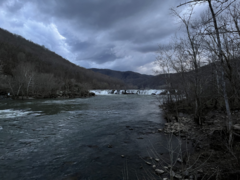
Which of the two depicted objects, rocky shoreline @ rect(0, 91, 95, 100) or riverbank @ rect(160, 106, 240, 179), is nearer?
riverbank @ rect(160, 106, 240, 179)

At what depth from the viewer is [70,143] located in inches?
263

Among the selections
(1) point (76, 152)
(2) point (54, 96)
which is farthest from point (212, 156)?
(2) point (54, 96)

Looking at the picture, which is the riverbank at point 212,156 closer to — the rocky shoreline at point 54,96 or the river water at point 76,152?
the river water at point 76,152

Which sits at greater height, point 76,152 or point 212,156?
point 212,156

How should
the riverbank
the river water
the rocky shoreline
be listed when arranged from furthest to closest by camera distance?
the rocky shoreline → the river water → the riverbank

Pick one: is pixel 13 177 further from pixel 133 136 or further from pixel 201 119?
pixel 201 119

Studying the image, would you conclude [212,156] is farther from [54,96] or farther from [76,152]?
[54,96]

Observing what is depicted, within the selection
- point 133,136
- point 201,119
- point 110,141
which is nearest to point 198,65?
point 201,119

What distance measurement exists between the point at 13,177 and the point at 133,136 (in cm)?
539

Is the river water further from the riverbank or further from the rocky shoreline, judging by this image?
the rocky shoreline

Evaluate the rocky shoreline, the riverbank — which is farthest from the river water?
the rocky shoreline

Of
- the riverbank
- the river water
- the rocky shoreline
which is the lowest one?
the river water

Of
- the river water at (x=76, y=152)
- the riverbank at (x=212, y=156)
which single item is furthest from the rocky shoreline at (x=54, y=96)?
the riverbank at (x=212, y=156)

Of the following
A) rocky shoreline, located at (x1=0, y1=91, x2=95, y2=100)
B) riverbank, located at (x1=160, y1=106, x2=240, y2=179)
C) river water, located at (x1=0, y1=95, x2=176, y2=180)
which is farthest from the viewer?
rocky shoreline, located at (x1=0, y1=91, x2=95, y2=100)
